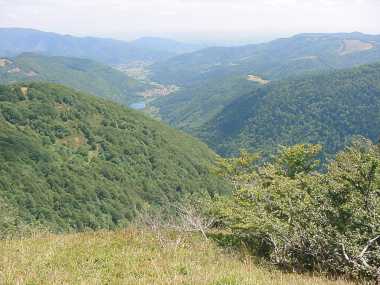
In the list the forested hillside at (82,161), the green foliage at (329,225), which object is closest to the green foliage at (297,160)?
the green foliage at (329,225)

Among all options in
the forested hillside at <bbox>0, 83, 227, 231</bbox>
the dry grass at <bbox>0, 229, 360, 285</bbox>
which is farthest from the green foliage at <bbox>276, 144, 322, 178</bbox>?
the forested hillside at <bbox>0, 83, 227, 231</bbox>

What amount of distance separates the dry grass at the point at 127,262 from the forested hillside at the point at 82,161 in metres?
91.1

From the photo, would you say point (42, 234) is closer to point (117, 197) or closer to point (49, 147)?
point (117, 197)

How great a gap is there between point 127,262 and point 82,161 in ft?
482

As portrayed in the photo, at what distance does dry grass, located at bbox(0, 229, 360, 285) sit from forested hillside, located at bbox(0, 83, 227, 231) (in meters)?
91.1

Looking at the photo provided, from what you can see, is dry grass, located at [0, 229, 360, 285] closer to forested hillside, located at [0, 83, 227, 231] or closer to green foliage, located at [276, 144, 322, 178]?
green foliage, located at [276, 144, 322, 178]

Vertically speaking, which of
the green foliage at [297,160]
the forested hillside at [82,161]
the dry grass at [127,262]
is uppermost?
the dry grass at [127,262]

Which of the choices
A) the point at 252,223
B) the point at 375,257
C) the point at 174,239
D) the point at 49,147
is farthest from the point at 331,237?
the point at 49,147

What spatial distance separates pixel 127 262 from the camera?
30.1 ft

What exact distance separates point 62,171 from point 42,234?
127 meters

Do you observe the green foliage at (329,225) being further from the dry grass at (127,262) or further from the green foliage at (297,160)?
the green foliage at (297,160)

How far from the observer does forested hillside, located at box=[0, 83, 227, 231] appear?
11762cm

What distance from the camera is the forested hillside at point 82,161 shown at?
117625mm

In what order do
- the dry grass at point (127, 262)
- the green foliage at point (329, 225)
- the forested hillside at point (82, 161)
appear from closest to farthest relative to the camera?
the dry grass at point (127, 262), the green foliage at point (329, 225), the forested hillside at point (82, 161)
